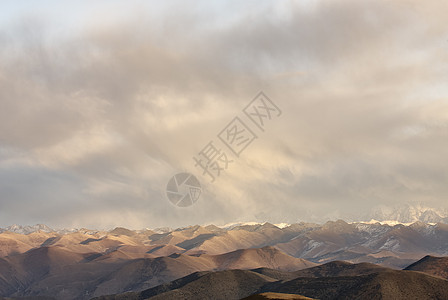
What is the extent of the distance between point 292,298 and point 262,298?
1133 cm

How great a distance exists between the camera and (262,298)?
172500 millimetres

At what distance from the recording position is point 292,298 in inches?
6959
